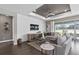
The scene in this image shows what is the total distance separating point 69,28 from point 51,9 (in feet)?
2.28

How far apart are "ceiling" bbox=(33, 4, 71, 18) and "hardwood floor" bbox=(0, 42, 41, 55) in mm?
946

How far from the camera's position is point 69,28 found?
7.07 ft

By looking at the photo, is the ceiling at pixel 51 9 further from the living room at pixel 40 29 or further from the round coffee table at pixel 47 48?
the round coffee table at pixel 47 48

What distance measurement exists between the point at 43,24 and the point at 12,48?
41.2 inches

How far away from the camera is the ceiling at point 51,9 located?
6.70 ft

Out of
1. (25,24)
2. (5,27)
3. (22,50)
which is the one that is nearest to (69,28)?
(25,24)

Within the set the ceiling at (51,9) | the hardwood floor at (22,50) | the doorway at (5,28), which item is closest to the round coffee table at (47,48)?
the hardwood floor at (22,50)

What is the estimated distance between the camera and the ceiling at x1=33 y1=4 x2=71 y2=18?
80.4 inches

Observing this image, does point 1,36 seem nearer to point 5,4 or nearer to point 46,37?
point 5,4

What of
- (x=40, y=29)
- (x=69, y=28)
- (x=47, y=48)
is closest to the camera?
(x=47, y=48)

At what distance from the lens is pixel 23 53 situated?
2031 millimetres

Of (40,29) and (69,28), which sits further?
(40,29)

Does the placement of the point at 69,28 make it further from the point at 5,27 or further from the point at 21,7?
the point at 5,27

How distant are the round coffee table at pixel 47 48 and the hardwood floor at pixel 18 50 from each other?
135 mm
